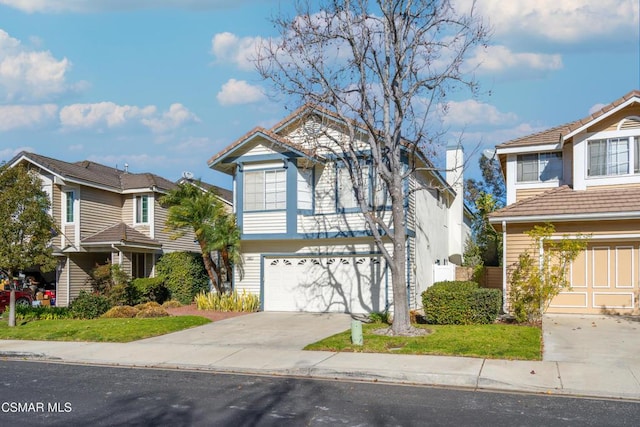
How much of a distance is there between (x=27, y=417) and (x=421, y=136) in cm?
1035

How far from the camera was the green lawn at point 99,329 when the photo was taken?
15416mm

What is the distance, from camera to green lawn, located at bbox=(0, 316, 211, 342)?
15.4 m

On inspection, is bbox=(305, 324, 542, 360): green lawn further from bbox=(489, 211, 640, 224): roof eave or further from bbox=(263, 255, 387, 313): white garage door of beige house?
bbox=(263, 255, 387, 313): white garage door of beige house

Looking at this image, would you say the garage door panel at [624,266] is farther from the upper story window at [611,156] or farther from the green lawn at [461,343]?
the green lawn at [461,343]

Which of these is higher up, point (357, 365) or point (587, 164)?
point (587, 164)

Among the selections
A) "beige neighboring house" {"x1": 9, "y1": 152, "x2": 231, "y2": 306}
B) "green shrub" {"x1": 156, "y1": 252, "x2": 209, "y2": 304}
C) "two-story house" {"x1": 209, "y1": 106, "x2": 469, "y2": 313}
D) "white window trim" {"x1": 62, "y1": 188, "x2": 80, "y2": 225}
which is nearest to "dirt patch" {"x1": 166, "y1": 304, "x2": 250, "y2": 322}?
"green shrub" {"x1": 156, "y1": 252, "x2": 209, "y2": 304}

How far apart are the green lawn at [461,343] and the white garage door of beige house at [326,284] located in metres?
5.02

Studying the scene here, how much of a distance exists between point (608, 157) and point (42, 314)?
18860mm

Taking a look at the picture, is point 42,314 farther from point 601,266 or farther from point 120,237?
point 601,266

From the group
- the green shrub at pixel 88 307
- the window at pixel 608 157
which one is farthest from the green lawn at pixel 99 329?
the window at pixel 608 157

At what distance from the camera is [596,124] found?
17719mm

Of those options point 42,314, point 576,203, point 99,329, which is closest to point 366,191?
point 576,203

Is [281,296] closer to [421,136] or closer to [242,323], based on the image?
[242,323]

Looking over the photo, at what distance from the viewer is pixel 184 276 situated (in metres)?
22.7
